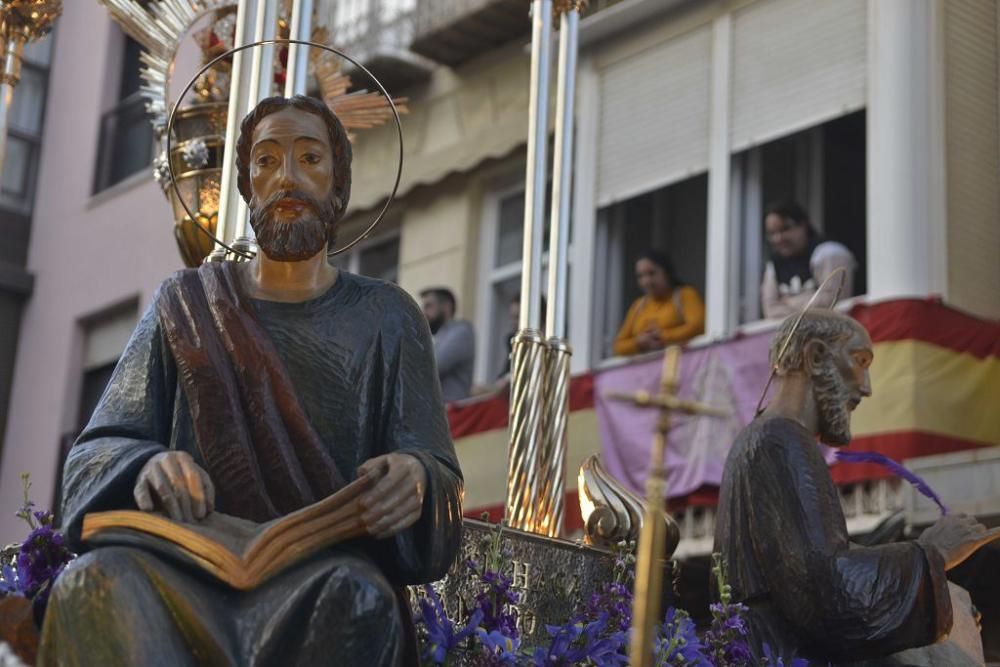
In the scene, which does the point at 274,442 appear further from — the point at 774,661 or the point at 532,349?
the point at 532,349

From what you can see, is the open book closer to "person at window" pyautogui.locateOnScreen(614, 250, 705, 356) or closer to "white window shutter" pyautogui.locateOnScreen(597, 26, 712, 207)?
"person at window" pyautogui.locateOnScreen(614, 250, 705, 356)

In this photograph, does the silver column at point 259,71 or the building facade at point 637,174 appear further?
the building facade at point 637,174

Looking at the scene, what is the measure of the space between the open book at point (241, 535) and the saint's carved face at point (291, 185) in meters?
0.74

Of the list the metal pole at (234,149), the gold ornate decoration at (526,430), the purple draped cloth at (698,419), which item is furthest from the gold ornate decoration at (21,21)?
the purple draped cloth at (698,419)

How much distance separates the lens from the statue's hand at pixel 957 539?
5895mm

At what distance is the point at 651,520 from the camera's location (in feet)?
11.5

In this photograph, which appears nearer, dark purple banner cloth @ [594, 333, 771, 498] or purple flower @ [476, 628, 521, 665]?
purple flower @ [476, 628, 521, 665]

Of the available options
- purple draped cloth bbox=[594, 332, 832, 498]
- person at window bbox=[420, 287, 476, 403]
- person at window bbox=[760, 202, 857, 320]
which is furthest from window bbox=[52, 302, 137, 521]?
person at window bbox=[760, 202, 857, 320]

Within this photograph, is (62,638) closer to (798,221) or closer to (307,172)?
(307,172)

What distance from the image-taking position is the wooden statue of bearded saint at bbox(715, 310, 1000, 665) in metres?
5.77

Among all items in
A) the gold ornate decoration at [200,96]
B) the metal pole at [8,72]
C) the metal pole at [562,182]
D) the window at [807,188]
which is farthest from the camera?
the window at [807,188]

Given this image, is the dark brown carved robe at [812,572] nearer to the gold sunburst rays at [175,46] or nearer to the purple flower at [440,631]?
the purple flower at [440,631]

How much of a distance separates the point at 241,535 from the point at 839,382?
2.19m

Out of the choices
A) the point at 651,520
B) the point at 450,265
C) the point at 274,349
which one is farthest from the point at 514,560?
the point at 450,265
